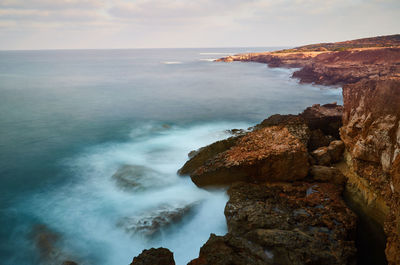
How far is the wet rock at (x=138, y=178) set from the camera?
24.7ft

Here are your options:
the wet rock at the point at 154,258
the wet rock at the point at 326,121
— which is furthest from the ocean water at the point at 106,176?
the wet rock at the point at 326,121

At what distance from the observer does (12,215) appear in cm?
655

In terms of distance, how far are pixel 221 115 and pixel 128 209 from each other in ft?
32.2

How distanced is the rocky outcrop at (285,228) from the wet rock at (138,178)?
9.38 ft

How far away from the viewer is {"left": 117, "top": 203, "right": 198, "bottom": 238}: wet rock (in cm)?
574

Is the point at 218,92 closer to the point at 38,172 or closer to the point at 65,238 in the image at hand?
the point at 38,172

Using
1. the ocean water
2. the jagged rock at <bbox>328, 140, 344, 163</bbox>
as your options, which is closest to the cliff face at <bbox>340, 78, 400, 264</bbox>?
the jagged rock at <bbox>328, 140, 344, 163</bbox>

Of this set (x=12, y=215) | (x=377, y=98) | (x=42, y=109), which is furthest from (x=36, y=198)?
(x=42, y=109)

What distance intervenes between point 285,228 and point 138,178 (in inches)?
192

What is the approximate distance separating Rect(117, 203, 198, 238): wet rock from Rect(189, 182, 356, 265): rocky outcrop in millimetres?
1430

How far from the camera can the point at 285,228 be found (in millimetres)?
4395

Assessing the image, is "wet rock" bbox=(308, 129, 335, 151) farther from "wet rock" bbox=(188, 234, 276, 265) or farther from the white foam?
"wet rock" bbox=(188, 234, 276, 265)

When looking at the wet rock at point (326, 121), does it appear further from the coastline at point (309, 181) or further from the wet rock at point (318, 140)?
the wet rock at point (318, 140)

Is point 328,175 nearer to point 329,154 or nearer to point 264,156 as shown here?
point 329,154
